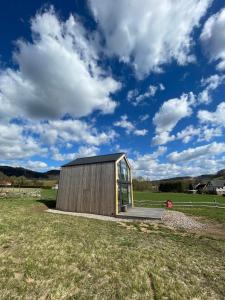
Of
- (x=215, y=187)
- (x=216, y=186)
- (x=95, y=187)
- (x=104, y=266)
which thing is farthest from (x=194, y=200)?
(x=216, y=186)

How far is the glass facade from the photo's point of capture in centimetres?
1692

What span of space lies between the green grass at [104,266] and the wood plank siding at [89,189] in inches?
284

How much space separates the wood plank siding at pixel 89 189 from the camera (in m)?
15.7

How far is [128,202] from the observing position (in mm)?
19031

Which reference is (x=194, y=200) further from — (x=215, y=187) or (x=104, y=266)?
(x=215, y=187)

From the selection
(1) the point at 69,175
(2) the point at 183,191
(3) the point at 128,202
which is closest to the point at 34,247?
(1) the point at 69,175

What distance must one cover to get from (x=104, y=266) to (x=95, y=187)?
35.6ft

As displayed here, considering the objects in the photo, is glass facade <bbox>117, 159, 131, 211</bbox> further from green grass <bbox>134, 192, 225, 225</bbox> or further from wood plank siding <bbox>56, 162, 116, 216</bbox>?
green grass <bbox>134, 192, 225, 225</bbox>

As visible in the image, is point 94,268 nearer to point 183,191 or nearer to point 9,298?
point 9,298

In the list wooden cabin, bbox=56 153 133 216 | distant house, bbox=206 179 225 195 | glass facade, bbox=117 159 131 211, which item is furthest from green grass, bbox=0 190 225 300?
distant house, bbox=206 179 225 195

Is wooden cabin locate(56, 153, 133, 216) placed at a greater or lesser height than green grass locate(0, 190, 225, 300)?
greater

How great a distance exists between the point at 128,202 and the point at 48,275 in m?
14.5

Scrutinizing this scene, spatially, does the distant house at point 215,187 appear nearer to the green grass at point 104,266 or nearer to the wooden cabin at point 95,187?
the wooden cabin at point 95,187

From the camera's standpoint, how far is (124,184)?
1823 cm
